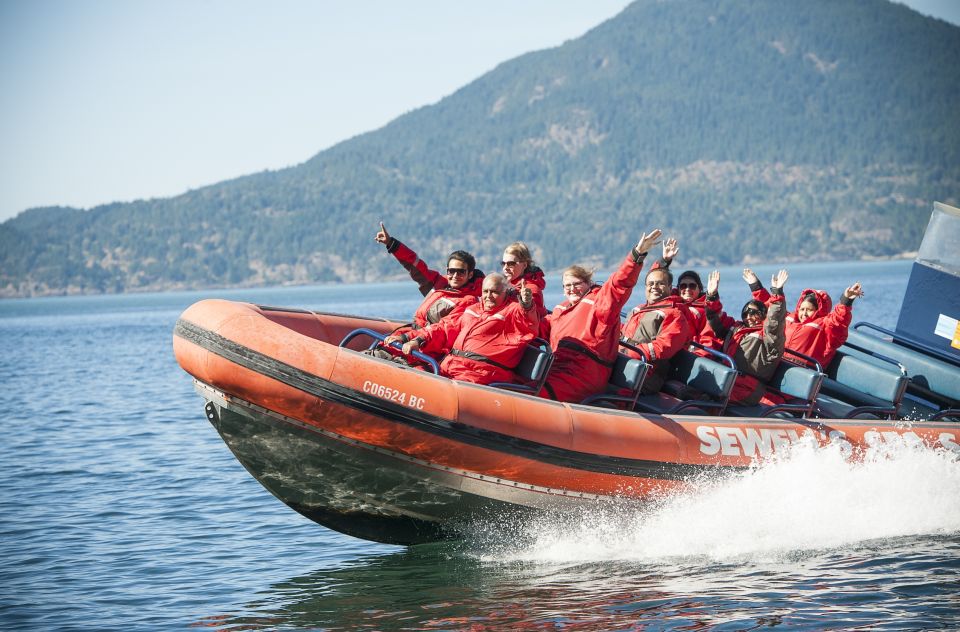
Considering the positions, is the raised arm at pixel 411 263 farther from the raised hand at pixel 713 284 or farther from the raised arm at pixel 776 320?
the raised arm at pixel 776 320

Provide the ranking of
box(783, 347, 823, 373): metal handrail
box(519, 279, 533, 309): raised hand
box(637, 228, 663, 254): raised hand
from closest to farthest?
box(637, 228, 663, 254): raised hand < box(519, 279, 533, 309): raised hand < box(783, 347, 823, 373): metal handrail

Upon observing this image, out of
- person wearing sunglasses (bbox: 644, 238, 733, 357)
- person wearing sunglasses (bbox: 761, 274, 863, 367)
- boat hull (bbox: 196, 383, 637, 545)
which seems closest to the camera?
boat hull (bbox: 196, 383, 637, 545)

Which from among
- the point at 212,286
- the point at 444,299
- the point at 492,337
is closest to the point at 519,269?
the point at 444,299

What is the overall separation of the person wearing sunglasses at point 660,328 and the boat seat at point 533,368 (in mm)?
849

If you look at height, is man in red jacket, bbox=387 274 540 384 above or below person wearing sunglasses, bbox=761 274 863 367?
below

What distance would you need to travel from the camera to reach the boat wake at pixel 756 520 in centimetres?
740

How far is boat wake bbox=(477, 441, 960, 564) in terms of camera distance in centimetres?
740

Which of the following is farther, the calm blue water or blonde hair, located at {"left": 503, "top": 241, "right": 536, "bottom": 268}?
blonde hair, located at {"left": 503, "top": 241, "right": 536, "bottom": 268}

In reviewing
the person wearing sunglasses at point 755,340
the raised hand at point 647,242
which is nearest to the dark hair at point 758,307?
the person wearing sunglasses at point 755,340

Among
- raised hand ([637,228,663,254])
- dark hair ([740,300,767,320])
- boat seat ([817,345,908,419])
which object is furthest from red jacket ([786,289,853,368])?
raised hand ([637,228,663,254])

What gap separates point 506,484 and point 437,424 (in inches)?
27.1

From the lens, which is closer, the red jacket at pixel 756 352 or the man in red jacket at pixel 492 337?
the man in red jacket at pixel 492 337

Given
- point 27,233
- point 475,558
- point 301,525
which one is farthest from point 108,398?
point 27,233

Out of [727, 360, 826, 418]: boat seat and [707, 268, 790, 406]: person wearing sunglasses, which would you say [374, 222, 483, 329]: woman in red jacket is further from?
[727, 360, 826, 418]: boat seat
